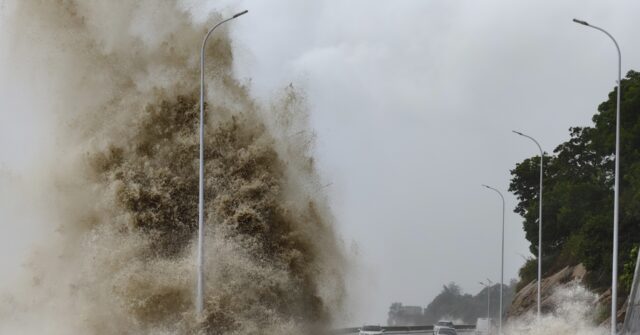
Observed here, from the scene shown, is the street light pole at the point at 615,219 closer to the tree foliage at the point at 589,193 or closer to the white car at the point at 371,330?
the tree foliage at the point at 589,193

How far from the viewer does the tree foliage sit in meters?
50.0

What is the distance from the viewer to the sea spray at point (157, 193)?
2709 centimetres

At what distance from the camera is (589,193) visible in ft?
193

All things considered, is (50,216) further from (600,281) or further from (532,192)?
(532,192)

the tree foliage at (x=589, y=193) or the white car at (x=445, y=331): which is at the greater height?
the tree foliage at (x=589, y=193)

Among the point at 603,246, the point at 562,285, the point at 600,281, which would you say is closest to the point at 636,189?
the point at 603,246

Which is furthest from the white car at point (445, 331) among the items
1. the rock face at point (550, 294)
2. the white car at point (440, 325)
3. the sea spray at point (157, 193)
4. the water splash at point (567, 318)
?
the sea spray at point (157, 193)

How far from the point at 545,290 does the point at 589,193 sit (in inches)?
327

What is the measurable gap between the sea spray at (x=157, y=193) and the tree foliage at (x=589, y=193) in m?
21.9

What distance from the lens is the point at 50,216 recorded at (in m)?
29.7

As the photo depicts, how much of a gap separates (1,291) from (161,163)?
22.7 feet

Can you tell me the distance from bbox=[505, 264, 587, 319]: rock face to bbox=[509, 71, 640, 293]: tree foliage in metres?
Result: 1.16

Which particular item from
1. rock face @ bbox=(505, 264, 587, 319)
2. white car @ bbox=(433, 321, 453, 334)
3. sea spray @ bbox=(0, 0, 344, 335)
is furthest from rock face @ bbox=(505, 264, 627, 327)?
sea spray @ bbox=(0, 0, 344, 335)

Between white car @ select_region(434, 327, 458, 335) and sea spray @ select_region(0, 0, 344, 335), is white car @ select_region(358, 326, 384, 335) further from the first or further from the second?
sea spray @ select_region(0, 0, 344, 335)
